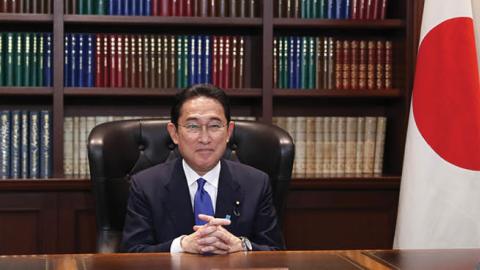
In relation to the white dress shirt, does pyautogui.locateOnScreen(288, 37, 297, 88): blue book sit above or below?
above

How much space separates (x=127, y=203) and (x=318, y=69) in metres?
1.49

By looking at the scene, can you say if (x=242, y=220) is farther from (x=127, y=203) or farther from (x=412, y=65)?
(x=412, y=65)

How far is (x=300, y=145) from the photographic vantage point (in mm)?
3773

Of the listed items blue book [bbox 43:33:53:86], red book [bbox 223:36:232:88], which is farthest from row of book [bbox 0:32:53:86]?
red book [bbox 223:36:232:88]

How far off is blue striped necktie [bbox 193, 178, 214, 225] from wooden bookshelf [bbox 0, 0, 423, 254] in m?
1.13

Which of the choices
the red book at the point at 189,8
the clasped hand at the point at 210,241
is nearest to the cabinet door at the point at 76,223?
the red book at the point at 189,8

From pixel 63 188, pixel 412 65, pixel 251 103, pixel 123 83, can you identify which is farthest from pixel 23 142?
pixel 412 65

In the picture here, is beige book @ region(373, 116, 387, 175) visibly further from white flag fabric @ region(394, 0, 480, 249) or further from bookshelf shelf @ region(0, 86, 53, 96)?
bookshelf shelf @ region(0, 86, 53, 96)

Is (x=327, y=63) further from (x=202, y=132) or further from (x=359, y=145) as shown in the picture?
(x=202, y=132)

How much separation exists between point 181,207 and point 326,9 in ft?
5.40

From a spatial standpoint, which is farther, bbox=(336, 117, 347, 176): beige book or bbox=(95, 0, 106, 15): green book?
bbox=(336, 117, 347, 176): beige book

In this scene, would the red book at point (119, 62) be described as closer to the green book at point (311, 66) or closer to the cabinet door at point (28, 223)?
the cabinet door at point (28, 223)

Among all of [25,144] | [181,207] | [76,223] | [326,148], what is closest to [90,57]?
[25,144]

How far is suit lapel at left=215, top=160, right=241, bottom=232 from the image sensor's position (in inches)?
97.9
